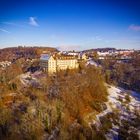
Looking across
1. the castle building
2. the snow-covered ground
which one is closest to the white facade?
the castle building

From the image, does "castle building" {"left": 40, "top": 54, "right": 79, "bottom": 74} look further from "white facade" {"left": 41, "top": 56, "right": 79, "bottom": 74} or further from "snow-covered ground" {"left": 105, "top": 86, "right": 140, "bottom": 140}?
"snow-covered ground" {"left": 105, "top": 86, "right": 140, "bottom": 140}

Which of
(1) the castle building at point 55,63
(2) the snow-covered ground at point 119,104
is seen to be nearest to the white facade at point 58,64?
(1) the castle building at point 55,63

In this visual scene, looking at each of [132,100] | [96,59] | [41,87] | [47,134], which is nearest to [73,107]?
[47,134]

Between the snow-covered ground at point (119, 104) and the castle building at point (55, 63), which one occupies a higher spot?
the castle building at point (55, 63)

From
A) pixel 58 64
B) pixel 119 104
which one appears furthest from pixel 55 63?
pixel 119 104

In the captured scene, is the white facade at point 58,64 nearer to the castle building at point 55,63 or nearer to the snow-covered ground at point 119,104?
the castle building at point 55,63

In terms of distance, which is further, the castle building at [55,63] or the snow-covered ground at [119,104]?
the castle building at [55,63]

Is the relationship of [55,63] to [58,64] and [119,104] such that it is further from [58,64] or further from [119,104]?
[119,104]

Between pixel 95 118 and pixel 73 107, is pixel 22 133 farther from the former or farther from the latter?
pixel 95 118

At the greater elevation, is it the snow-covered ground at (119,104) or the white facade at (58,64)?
the white facade at (58,64)
